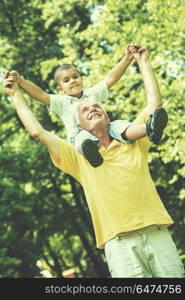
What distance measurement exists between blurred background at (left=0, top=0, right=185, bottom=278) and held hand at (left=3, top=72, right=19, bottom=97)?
6316mm

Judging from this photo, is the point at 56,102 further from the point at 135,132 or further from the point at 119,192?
the point at 119,192

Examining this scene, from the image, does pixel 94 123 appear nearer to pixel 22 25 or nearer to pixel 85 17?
pixel 85 17

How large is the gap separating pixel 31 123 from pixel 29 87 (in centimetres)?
83

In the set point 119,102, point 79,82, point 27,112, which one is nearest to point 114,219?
point 27,112

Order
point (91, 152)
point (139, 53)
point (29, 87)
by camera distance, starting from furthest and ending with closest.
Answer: point (29, 87)
point (139, 53)
point (91, 152)

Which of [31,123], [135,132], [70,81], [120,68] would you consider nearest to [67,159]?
[31,123]

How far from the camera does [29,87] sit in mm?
3611

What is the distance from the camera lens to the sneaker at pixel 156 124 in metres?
2.84

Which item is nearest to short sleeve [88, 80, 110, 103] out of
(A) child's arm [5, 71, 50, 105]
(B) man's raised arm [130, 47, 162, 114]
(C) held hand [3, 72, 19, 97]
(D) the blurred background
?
(A) child's arm [5, 71, 50, 105]

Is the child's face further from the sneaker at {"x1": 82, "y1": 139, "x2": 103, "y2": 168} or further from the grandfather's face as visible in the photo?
the sneaker at {"x1": 82, "y1": 139, "x2": 103, "y2": 168}

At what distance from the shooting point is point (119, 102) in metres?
11.6

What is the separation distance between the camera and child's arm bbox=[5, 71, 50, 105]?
3.15 m

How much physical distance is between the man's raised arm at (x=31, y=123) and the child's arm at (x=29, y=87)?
0.27 feet

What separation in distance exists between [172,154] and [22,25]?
9.09 meters
